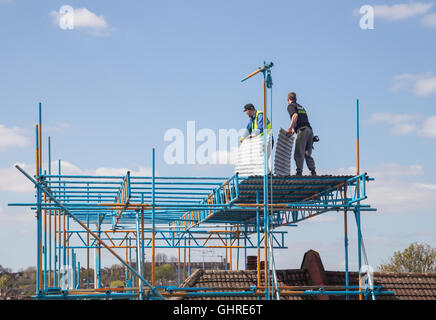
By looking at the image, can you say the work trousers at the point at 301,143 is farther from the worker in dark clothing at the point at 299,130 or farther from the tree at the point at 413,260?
the tree at the point at 413,260

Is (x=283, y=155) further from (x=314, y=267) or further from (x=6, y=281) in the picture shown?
(x=6, y=281)

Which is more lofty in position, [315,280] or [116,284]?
[315,280]

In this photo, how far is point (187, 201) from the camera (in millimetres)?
20781

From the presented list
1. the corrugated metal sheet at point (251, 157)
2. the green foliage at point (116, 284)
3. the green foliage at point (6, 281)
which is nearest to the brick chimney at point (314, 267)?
the corrugated metal sheet at point (251, 157)

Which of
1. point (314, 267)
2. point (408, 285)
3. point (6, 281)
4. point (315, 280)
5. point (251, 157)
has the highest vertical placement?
point (251, 157)

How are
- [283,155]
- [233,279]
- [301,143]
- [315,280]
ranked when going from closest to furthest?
1. [283,155]
2. [301,143]
3. [233,279]
4. [315,280]

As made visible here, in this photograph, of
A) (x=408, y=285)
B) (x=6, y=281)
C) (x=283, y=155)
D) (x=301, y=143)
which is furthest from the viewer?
(x=6, y=281)

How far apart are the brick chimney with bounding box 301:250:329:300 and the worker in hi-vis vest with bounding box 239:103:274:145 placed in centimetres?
501

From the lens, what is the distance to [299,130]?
1653 cm

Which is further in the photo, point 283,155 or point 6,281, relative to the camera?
point 6,281

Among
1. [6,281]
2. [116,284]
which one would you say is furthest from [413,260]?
[6,281]

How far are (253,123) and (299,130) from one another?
110cm

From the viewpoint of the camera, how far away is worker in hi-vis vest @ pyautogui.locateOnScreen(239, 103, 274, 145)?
16234 mm
